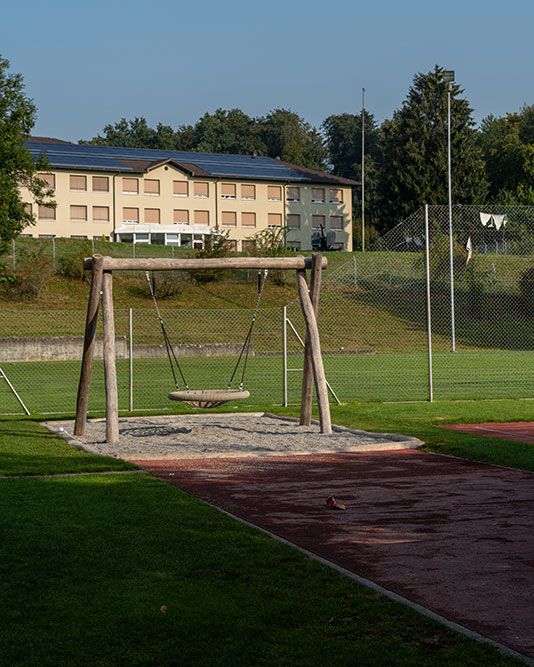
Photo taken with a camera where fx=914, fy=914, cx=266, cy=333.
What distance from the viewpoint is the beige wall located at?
65.9 meters

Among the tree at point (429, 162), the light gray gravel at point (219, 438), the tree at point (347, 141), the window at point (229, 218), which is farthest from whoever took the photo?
the tree at point (347, 141)

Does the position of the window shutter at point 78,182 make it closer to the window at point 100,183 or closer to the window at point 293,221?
the window at point 100,183

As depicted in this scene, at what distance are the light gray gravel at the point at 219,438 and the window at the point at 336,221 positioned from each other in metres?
62.8

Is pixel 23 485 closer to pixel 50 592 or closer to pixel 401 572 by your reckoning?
pixel 50 592

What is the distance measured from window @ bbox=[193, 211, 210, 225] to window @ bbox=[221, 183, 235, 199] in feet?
6.70

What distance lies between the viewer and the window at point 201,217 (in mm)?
71062

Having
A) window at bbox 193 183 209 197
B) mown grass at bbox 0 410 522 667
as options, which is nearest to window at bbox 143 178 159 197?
window at bbox 193 183 209 197

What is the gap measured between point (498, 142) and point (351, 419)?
67686mm

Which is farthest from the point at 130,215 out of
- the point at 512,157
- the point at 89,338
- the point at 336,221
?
the point at 89,338

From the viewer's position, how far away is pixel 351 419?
1488 cm

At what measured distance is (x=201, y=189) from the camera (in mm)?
71188

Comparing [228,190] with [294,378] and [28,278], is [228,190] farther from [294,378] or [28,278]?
[294,378]

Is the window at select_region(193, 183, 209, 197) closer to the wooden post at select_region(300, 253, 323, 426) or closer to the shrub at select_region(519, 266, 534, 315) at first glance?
the shrub at select_region(519, 266, 534, 315)

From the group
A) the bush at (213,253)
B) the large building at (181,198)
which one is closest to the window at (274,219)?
the large building at (181,198)
